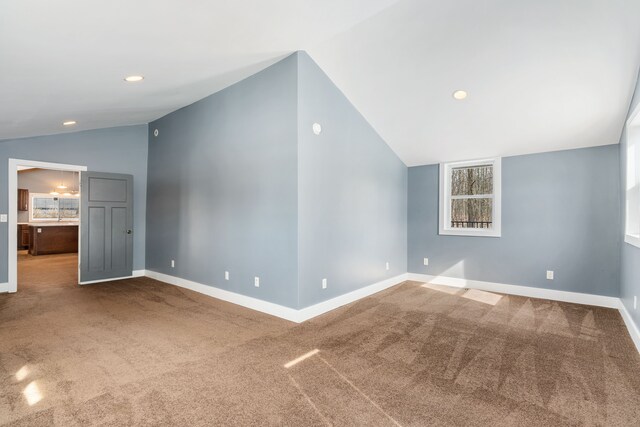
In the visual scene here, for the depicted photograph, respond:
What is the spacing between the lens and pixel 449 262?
221 inches

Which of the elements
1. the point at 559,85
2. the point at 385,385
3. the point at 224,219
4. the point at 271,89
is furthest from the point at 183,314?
the point at 559,85

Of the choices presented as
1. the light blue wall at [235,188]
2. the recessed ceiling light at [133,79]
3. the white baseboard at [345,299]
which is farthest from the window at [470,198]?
the recessed ceiling light at [133,79]

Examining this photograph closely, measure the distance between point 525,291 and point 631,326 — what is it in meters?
1.61

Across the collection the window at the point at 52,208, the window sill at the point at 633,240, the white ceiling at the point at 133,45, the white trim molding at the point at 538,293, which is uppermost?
the white ceiling at the point at 133,45

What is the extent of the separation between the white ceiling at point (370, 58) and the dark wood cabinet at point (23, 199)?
6836mm

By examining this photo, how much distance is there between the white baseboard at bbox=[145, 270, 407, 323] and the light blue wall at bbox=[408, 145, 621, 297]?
1.48 meters

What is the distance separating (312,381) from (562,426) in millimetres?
1501

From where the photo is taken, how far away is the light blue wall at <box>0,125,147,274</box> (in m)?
4.82

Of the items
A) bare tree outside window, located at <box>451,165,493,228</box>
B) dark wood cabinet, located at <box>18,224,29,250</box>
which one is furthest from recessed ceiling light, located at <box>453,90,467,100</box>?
dark wood cabinet, located at <box>18,224,29,250</box>

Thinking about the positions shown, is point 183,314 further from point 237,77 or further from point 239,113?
point 237,77

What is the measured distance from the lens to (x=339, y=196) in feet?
13.9

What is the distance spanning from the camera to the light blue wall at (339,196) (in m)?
3.68

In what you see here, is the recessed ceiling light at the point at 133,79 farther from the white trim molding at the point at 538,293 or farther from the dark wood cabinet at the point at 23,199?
the dark wood cabinet at the point at 23,199

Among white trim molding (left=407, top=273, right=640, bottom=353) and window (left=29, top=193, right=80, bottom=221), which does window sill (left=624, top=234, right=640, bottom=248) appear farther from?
window (left=29, top=193, right=80, bottom=221)
